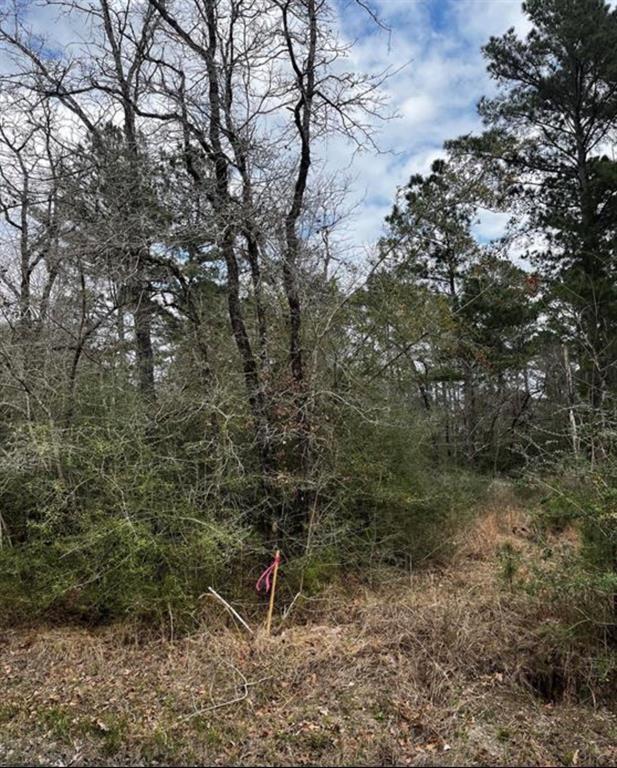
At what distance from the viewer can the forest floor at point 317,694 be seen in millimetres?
2811

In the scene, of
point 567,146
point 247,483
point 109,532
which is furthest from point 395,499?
point 567,146

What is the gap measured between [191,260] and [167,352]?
1.16m

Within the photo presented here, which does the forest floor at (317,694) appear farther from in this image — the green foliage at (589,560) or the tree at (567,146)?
the tree at (567,146)

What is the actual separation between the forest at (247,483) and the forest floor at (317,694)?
0.02 m

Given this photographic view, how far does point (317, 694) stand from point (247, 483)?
214 centimetres

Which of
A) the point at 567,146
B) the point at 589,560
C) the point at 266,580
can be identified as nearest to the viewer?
the point at 589,560

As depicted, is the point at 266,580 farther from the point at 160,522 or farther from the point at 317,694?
the point at 317,694

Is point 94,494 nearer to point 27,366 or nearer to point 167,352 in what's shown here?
point 27,366

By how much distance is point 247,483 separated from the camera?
5.11 m

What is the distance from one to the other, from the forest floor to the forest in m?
0.02

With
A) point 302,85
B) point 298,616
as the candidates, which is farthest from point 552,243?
point 298,616

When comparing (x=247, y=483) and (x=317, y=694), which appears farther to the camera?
Result: (x=247, y=483)

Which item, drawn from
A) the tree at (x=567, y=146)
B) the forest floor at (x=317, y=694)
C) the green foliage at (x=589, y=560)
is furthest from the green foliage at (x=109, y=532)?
the tree at (x=567, y=146)

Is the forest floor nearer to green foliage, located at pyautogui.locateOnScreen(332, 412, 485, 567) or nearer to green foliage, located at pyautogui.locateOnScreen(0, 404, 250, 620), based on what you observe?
green foliage, located at pyautogui.locateOnScreen(0, 404, 250, 620)
